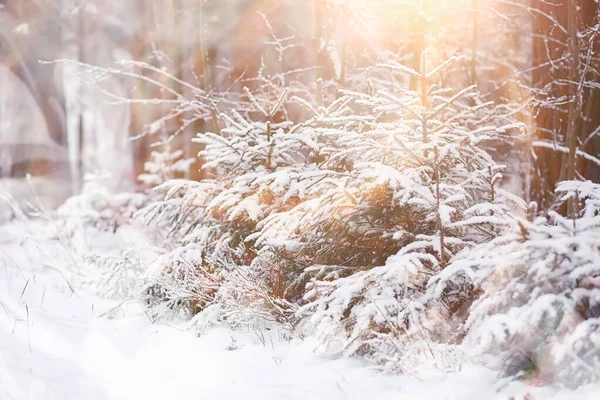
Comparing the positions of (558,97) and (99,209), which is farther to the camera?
(99,209)

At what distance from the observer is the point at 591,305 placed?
2875 mm

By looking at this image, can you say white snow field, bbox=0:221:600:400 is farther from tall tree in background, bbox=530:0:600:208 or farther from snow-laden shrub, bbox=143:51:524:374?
tall tree in background, bbox=530:0:600:208

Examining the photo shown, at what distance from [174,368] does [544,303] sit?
97.1 inches

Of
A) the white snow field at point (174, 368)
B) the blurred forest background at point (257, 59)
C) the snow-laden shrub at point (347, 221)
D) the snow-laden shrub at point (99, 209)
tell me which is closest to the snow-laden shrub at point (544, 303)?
the white snow field at point (174, 368)

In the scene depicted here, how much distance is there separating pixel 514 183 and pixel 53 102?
68.1 feet

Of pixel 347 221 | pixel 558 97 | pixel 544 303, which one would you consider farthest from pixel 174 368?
pixel 558 97

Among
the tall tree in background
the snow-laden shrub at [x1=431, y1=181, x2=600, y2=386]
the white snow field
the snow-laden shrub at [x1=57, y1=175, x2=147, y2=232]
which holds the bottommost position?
the snow-laden shrub at [x1=57, y1=175, x2=147, y2=232]

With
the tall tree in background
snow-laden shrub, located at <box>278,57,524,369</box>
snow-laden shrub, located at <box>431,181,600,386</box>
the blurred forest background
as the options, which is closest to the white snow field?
snow-laden shrub, located at <box>431,181,600,386</box>

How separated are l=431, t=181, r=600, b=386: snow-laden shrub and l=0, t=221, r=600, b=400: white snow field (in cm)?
15

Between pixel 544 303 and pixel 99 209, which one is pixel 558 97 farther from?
pixel 99 209

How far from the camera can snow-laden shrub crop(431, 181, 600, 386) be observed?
2.85 metres

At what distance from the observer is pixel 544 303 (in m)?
2.87

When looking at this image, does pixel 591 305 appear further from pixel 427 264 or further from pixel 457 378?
pixel 427 264

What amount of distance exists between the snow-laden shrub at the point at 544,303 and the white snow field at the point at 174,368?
0.48ft
